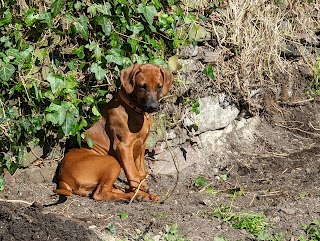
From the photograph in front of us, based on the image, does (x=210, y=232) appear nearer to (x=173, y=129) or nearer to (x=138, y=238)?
(x=138, y=238)

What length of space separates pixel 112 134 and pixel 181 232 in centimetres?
148

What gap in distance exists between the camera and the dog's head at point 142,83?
213 inches

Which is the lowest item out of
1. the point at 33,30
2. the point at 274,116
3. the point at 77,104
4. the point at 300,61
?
the point at 274,116

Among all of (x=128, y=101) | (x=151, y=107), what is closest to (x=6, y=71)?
(x=128, y=101)

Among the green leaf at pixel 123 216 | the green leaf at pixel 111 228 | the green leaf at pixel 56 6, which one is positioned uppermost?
the green leaf at pixel 56 6

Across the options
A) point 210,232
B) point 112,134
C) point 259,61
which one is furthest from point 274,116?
point 210,232

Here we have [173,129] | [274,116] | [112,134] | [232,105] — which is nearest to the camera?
[112,134]

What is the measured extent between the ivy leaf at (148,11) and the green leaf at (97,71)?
2.12ft

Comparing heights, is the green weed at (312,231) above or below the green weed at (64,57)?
below

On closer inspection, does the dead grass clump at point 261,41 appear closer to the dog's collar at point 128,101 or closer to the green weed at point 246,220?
the dog's collar at point 128,101

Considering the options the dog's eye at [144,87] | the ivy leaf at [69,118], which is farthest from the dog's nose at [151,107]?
the ivy leaf at [69,118]

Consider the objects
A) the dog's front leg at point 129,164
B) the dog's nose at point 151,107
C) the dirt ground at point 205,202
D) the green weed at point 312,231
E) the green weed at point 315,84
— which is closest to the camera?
the dirt ground at point 205,202

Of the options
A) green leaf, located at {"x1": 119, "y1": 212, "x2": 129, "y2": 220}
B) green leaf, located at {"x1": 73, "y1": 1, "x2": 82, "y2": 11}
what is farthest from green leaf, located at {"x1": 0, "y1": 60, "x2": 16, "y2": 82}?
green leaf, located at {"x1": 119, "y1": 212, "x2": 129, "y2": 220}

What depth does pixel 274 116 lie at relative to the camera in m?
7.44
